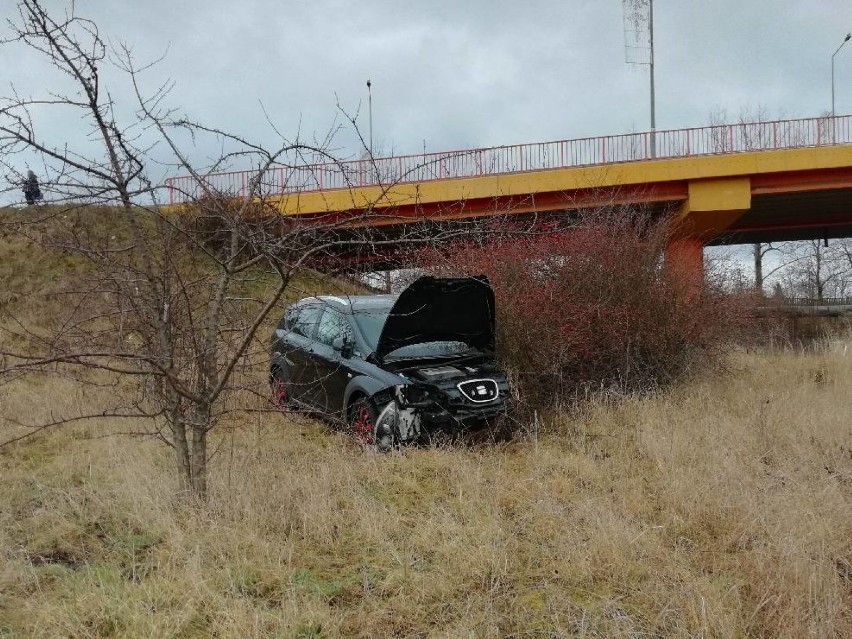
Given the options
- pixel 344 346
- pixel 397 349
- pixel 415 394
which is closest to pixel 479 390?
pixel 415 394

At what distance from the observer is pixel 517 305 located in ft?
23.4

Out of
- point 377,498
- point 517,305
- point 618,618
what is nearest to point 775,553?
point 618,618

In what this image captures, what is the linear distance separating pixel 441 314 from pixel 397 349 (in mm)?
584

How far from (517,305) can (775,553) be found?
13.7ft

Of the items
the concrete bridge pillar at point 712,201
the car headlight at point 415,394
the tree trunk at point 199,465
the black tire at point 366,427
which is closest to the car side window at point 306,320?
the black tire at point 366,427

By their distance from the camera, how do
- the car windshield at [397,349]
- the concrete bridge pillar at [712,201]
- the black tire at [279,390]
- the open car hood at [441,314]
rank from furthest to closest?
the concrete bridge pillar at [712,201], the car windshield at [397,349], the open car hood at [441,314], the black tire at [279,390]

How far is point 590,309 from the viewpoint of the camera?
7.42 meters

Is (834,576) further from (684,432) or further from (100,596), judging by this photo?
(100,596)

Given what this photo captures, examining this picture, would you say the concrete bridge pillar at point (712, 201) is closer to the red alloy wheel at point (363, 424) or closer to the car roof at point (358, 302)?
the car roof at point (358, 302)

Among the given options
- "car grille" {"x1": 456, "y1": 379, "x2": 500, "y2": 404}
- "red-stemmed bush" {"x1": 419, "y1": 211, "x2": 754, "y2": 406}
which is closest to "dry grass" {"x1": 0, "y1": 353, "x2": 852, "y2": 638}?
"car grille" {"x1": 456, "y1": 379, "x2": 500, "y2": 404}

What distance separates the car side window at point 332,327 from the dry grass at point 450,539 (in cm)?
123

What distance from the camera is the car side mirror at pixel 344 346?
6262 millimetres

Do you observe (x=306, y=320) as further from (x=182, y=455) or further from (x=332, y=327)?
(x=182, y=455)

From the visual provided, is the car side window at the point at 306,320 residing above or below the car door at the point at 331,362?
above
